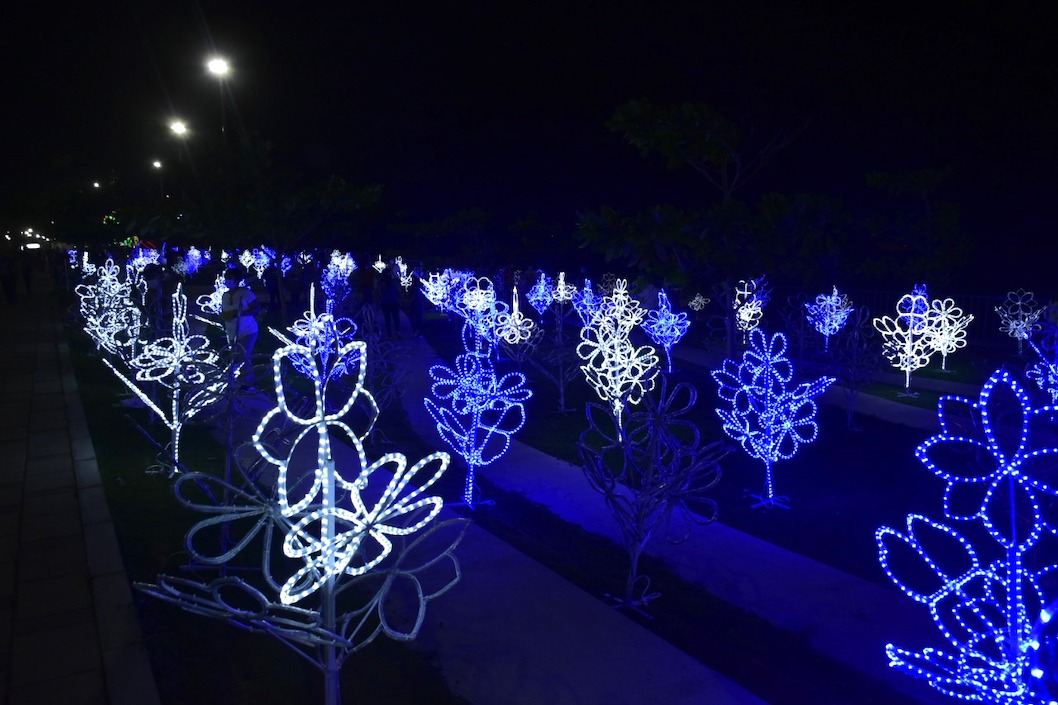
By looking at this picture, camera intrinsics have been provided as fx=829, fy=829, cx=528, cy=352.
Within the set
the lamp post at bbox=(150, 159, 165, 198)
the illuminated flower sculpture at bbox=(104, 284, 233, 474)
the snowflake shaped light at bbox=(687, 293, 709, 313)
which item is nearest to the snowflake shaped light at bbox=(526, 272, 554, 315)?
the snowflake shaped light at bbox=(687, 293, 709, 313)

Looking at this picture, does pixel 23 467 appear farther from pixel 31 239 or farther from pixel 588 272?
pixel 31 239

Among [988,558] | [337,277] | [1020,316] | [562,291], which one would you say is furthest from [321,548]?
[337,277]

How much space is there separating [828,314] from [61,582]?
12.7 m

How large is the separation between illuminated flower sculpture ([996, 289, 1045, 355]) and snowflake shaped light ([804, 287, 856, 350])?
2.69 meters

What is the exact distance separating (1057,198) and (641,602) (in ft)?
49.2

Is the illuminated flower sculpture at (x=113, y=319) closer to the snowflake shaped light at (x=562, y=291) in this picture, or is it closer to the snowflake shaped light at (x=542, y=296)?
the snowflake shaped light at (x=562, y=291)

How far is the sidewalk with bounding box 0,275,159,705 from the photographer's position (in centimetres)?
383

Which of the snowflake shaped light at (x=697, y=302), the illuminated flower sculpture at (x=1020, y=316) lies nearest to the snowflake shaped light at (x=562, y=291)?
the snowflake shaped light at (x=697, y=302)

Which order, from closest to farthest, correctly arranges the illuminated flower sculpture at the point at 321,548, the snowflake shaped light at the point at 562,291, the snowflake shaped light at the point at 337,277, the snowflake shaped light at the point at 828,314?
the illuminated flower sculpture at the point at 321,548 → the snowflake shaped light at the point at 828,314 → the snowflake shaped light at the point at 562,291 → the snowflake shaped light at the point at 337,277

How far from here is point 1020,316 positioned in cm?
1472

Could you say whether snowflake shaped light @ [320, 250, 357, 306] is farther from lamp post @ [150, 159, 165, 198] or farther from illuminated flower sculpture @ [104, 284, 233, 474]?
illuminated flower sculpture @ [104, 284, 233, 474]

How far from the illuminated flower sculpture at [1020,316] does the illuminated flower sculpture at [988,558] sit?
4628 millimetres

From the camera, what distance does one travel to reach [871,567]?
5684mm

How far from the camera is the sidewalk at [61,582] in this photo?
3828mm
